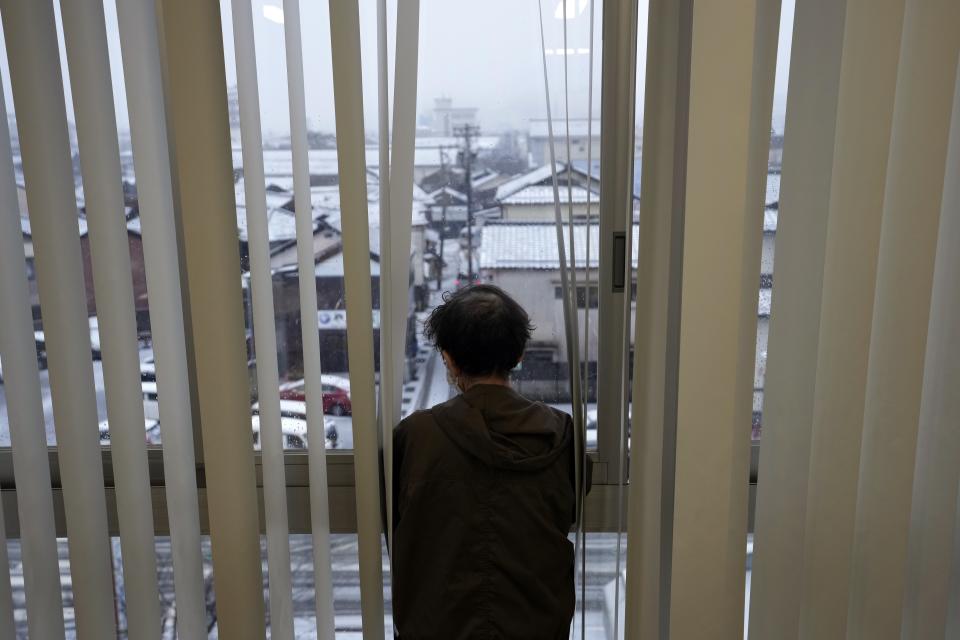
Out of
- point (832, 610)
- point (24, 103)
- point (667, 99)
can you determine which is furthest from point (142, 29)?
point (832, 610)

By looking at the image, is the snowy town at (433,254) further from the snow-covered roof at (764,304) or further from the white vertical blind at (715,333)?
the white vertical blind at (715,333)

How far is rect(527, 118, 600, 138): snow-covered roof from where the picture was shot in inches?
49.8

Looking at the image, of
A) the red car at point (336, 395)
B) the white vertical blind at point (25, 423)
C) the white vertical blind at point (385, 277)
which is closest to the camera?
the white vertical blind at point (385, 277)

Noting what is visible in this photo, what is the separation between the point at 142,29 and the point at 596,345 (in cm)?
95

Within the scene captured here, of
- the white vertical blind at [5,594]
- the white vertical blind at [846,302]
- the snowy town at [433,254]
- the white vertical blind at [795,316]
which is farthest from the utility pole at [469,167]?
the white vertical blind at [5,594]

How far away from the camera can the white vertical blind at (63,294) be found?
4.05 ft

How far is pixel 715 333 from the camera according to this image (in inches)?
49.5

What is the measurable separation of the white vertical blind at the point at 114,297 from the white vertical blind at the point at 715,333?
0.95 m

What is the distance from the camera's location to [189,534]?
53.6 inches

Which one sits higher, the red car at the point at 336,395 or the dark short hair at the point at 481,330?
the dark short hair at the point at 481,330

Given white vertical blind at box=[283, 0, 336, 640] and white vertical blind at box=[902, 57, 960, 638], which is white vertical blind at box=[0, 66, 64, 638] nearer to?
white vertical blind at box=[283, 0, 336, 640]

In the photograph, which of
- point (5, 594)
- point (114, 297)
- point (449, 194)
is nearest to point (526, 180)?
point (449, 194)

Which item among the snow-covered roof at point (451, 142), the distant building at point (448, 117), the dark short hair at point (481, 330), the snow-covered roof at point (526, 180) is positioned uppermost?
the distant building at point (448, 117)

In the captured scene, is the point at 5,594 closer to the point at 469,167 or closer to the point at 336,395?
the point at 336,395
